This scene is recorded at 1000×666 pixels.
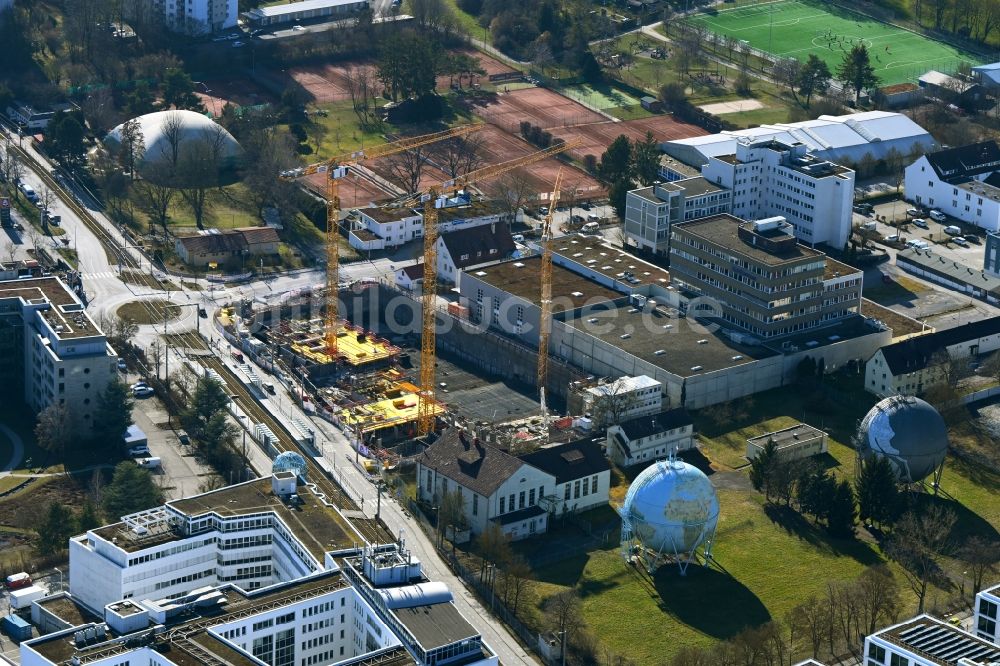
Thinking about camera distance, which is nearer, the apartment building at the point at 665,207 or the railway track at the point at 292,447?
the railway track at the point at 292,447

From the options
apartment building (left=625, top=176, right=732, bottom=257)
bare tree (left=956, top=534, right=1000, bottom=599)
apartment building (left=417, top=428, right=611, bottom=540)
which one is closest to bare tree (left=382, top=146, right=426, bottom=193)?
apartment building (left=625, top=176, right=732, bottom=257)

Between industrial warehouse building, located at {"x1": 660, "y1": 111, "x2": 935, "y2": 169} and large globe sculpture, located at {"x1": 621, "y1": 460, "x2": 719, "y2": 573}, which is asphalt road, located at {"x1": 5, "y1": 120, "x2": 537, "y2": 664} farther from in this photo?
industrial warehouse building, located at {"x1": 660, "y1": 111, "x2": 935, "y2": 169}

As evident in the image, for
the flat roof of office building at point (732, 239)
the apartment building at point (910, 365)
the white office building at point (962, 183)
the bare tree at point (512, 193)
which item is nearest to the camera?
the apartment building at point (910, 365)

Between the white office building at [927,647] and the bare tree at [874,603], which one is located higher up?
the white office building at [927,647]

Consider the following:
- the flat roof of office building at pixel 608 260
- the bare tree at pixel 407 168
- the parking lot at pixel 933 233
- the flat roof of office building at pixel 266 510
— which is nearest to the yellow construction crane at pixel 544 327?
the flat roof of office building at pixel 608 260

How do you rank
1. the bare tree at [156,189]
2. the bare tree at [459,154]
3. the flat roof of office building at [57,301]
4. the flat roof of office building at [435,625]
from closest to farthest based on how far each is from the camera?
1. the flat roof of office building at [435,625]
2. the flat roof of office building at [57,301]
3. the bare tree at [156,189]
4. the bare tree at [459,154]

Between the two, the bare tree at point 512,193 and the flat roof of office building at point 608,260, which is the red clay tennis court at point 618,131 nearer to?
the bare tree at point 512,193

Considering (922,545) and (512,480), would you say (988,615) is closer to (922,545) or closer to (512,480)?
(922,545)
